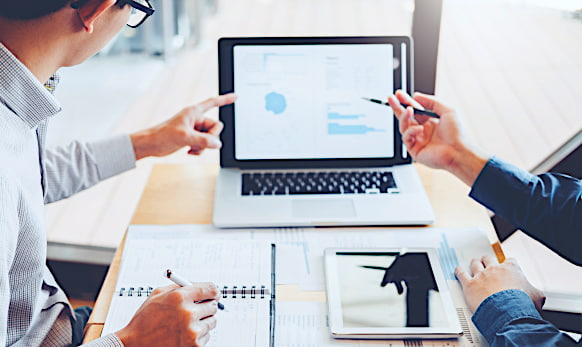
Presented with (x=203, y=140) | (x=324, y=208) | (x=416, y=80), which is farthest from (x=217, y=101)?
(x=416, y=80)

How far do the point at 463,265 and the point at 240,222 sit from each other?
0.40 m

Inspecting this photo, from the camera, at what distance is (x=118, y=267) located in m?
0.98

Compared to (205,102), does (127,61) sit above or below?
below

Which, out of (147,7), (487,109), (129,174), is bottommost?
(129,174)

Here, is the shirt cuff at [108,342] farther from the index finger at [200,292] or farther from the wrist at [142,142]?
the wrist at [142,142]

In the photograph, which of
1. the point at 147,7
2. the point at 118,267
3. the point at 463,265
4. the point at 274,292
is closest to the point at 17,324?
the point at 118,267

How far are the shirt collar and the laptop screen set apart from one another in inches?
17.6

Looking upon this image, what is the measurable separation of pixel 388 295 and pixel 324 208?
0.27 meters

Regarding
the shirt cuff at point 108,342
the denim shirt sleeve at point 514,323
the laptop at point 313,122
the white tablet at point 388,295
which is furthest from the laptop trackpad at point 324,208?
the shirt cuff at point 108,342

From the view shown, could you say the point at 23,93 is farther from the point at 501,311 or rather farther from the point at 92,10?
the point at 501,311

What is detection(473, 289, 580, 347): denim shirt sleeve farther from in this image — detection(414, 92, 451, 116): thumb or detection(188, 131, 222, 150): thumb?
detection(188, 131, 222, 150): thumb

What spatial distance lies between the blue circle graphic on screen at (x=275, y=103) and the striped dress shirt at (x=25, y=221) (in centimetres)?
41

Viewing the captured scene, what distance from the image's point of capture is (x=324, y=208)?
1.12 meters

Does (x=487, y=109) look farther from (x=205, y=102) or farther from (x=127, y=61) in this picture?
(x=127, y=61)
